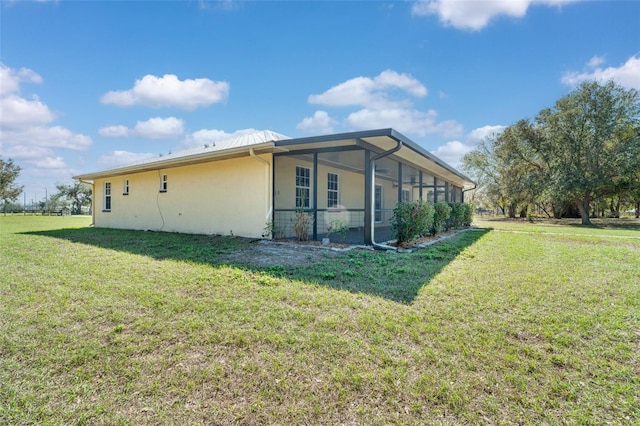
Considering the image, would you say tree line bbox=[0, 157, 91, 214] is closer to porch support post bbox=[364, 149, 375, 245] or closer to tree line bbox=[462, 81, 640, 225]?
porch support post bbox=[364, 149, 375, 245]

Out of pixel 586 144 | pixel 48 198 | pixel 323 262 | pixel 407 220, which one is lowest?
Answer: pixel 323 262

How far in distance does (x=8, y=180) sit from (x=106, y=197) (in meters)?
29.9

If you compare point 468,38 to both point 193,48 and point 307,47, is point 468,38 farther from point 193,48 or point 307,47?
point 193,48

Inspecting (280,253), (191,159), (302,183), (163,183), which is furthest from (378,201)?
(163,183)

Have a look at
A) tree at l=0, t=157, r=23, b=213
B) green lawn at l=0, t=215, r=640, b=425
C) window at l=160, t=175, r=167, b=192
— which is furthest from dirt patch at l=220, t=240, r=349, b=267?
tree at l=0, t=157, r=23, b=213

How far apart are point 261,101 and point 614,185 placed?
2229 centimetres

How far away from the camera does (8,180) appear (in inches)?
1268

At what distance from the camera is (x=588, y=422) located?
67.1 inches

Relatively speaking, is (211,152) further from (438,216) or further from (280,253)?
(438,216)

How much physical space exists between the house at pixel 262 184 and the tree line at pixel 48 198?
95.5 ft

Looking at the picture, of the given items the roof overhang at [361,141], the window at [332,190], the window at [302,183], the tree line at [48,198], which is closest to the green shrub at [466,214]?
the window at [332,190]

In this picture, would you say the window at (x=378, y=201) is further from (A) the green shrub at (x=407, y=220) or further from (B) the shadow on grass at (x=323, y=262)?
(B) the shadow on grass at (x=323, y=262)

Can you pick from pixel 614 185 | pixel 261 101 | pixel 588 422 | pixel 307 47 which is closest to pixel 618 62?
pixel 614 185

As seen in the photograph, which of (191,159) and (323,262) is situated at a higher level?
(191,159)
